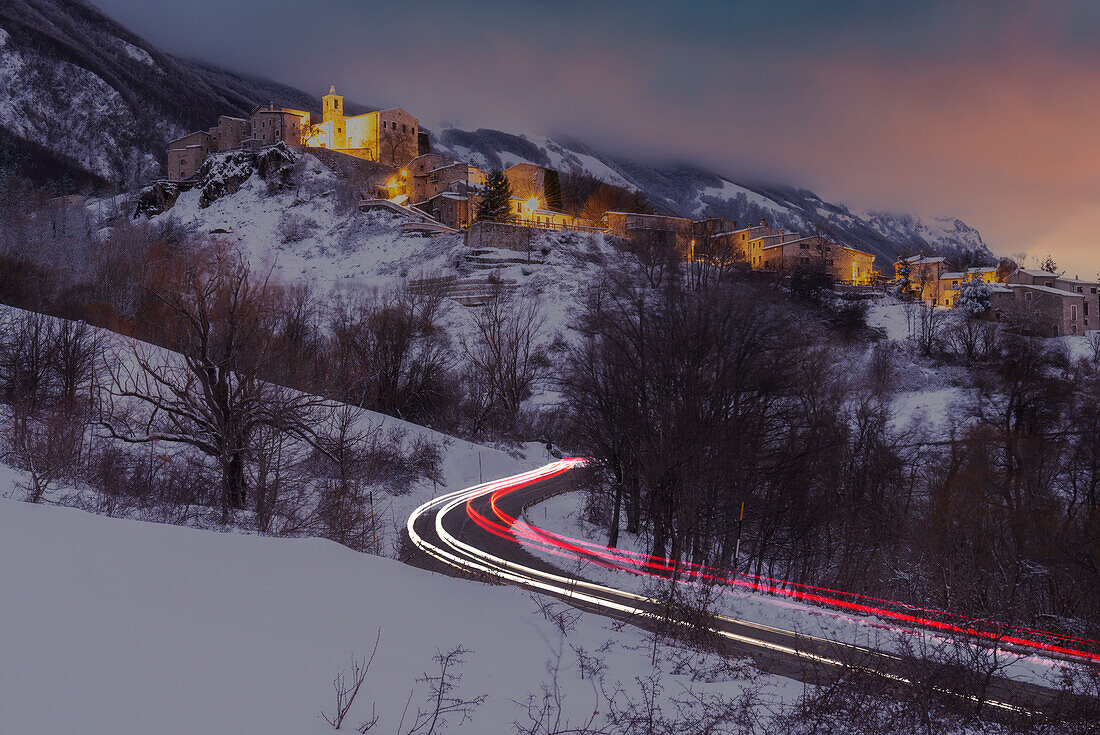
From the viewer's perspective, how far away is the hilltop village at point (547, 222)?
7312 cm

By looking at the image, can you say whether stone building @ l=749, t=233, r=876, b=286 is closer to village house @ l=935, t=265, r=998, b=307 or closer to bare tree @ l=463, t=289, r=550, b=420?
village house @ l=935, t=265, r=998, b=307

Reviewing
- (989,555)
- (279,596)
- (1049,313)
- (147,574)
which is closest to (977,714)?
(279,596)

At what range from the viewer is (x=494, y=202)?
258 ft

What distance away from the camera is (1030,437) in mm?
36656

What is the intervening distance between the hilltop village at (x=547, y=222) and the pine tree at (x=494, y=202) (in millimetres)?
1164

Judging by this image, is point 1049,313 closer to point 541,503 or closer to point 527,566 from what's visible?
point 541,503

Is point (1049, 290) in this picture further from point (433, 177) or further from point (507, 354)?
point (433, 177)

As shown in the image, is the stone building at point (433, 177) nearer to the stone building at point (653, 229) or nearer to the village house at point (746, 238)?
the stone building at point (653, 229)

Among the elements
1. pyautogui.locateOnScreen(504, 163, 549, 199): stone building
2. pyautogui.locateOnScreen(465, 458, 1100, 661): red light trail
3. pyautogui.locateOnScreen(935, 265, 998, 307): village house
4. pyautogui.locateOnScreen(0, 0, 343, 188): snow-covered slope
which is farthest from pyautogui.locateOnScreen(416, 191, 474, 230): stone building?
pyautogui.locateOnScreen(0, 0, 343, 188): snow-covered slope

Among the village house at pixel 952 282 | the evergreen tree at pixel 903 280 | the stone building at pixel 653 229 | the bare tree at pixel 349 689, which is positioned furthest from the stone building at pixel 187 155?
the village house at pixel 952 282

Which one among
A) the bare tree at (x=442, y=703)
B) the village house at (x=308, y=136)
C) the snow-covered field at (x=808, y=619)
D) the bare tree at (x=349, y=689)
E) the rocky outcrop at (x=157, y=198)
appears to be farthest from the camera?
the village house at (x=308, y=136)

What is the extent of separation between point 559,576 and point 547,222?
71893 mm

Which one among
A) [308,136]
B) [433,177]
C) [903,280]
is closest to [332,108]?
[308,136]

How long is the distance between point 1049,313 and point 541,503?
7078 cm
